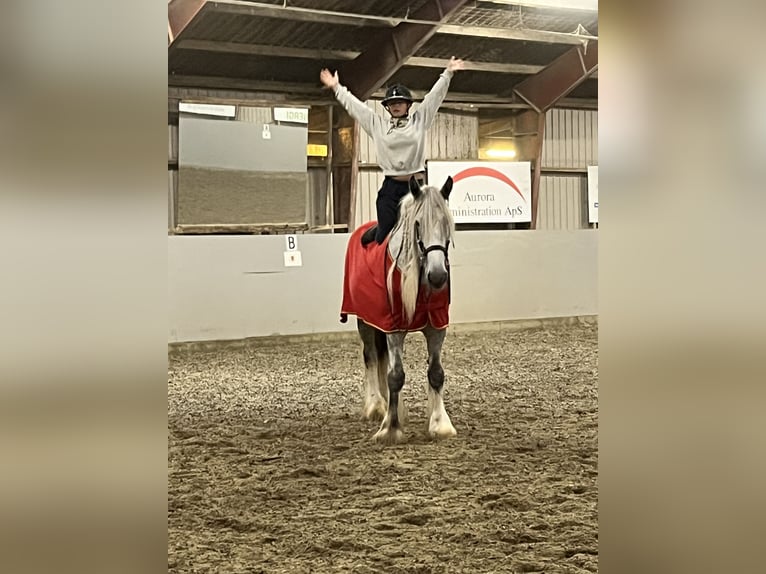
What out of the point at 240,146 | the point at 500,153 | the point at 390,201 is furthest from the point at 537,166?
the point at 390,201

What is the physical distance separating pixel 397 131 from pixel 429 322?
Answer: 933 millimetres

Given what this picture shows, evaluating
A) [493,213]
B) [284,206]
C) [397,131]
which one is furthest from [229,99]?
[397,131]

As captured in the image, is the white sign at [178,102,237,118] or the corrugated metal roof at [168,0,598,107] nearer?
the corrugated metal roof at [168,0,598,107]

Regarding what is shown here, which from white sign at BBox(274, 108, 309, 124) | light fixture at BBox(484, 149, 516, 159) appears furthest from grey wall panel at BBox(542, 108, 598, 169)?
white sign at BBox(274, 108, 309, 124)

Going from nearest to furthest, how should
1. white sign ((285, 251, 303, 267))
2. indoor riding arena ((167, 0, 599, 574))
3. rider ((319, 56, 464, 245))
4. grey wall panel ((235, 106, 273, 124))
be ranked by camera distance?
indoor riding arena ((167, 0, 599, 574))
rider ((319, 56, 464, 245))
white sign ((285, 251, 303, 267))
grey wall panel ((235, 106, 273, 124))

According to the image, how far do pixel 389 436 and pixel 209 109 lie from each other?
569cm

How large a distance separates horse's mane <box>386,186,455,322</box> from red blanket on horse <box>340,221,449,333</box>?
0.15ft

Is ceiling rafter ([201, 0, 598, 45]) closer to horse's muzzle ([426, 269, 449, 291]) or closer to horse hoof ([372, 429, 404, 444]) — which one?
horse's muzzle ([426, 269, 449, 291])

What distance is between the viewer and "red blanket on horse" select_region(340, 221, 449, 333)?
11.6ft

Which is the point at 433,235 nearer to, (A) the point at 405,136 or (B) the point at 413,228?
(B) the point at 413,228

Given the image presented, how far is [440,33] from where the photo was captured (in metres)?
8.50
